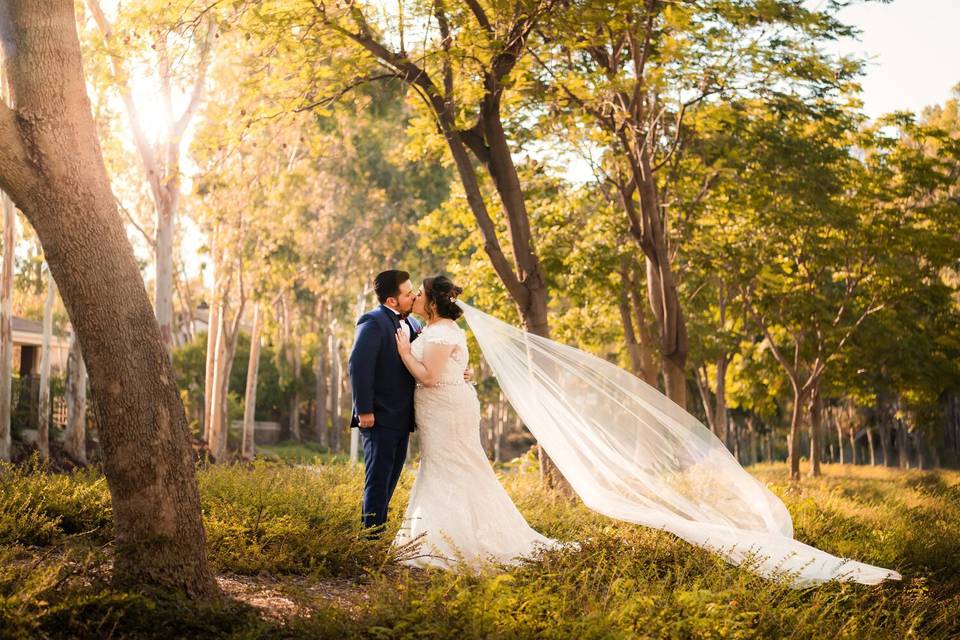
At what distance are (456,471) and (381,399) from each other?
864 millimetres

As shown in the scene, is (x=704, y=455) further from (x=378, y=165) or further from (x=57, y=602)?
(x=378, y=165)

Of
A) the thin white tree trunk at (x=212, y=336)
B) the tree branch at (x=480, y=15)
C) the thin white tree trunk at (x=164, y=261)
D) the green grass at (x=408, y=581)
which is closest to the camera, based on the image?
the green grass at (x=408, y=581)

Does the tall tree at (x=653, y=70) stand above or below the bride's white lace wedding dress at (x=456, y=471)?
above

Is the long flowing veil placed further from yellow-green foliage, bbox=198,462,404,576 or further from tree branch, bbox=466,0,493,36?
tree branch, bbox=466,0,493,36

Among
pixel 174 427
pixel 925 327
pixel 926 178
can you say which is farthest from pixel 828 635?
pixel 925 327

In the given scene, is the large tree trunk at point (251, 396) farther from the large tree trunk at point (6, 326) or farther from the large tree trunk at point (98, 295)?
the large tree trunk at point (98, 295)

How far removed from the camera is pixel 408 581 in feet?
19.2

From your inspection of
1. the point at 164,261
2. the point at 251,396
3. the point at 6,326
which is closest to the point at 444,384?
the point at 164,261

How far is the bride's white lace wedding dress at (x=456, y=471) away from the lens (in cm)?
804

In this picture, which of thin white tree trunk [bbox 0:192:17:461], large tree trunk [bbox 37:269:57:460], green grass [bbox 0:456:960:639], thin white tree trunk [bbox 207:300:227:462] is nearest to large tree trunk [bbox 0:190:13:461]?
thin white tree trunk [bbox 0:192:17:461]

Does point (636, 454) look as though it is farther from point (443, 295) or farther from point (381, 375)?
point (381, 375)

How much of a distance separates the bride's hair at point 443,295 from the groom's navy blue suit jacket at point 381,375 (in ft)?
1.28

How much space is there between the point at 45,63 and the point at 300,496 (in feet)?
16.1

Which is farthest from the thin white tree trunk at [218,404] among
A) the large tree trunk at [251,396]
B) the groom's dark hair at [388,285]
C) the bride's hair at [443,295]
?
the bride's hair at [443,295]
